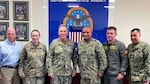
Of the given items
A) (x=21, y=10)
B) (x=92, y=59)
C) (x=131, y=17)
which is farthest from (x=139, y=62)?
(x=21, y=10)

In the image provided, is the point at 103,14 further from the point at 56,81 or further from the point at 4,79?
the point at 4,79

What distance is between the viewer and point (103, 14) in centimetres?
415

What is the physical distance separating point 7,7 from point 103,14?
6.50 feet

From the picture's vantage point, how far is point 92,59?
11.3ft

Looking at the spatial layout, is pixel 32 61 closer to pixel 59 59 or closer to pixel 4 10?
pixel 59 59

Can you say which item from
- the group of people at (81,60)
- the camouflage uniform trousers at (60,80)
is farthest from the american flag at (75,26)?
the camouflage uniform trousers at (60,80)

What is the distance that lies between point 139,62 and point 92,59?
2.44 feet

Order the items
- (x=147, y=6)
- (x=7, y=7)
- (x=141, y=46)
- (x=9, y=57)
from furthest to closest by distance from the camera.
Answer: (x=7, y=7) < (x=147, y=6) < (x=9, y=57) < (x=141, y=46)

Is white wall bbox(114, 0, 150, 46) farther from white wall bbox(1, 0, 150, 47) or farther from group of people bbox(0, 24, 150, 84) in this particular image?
group of people bbox(0, 24, 150, 84)

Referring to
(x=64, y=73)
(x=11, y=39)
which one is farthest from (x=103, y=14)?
(x=11, y=39)

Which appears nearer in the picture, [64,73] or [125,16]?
[64,73]

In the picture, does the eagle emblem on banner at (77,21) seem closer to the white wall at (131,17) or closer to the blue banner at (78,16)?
the blue banner at (78,16)

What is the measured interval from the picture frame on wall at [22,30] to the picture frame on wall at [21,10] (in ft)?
0.37

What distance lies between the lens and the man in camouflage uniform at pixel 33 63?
353 centimetres
